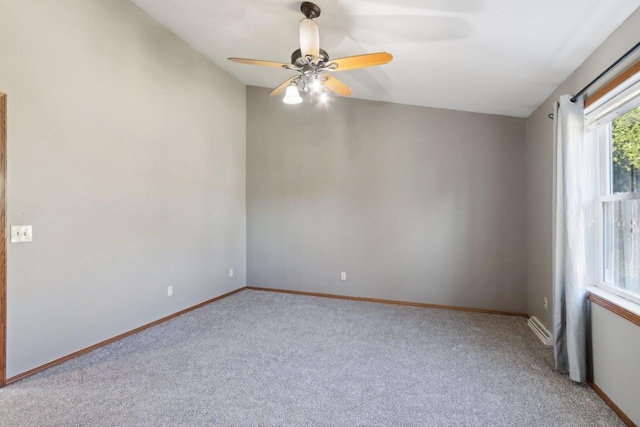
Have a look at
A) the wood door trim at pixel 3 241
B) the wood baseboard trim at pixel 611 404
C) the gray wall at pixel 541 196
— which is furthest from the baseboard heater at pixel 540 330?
the wood door trim at pixel 3 241

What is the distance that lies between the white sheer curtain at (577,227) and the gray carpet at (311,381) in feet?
1.06

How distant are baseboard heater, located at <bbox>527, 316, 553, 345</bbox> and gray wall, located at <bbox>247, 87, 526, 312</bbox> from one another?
1.56 ft

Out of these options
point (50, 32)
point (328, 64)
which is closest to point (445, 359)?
point (328, 64)

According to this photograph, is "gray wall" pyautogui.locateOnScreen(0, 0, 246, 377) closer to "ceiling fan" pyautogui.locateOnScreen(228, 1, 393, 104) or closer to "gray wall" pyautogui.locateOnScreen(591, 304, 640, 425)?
"ceiling fan" pyautogui.locateOnScreen(228, 1, 393, 104)

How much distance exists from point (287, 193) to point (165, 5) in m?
2.65

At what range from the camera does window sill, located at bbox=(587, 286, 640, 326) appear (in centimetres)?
183

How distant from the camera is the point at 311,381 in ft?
7.70

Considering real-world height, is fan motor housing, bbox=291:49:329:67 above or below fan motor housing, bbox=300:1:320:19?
below

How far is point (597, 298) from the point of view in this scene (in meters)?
2.16

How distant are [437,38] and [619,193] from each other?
169 cm

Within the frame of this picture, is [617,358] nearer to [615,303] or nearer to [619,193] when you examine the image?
[615,303]

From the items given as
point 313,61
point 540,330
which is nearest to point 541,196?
point 540,330

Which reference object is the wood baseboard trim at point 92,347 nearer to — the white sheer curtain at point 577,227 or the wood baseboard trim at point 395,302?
the wood baseboard trim at point 395,302

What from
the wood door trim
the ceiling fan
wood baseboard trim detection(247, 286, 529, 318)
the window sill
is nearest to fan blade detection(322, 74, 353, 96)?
the ceiling fan
